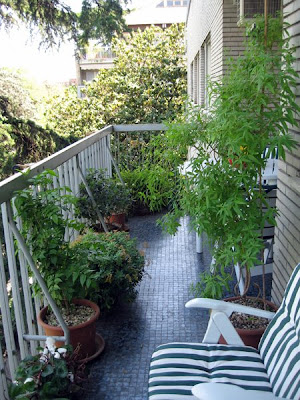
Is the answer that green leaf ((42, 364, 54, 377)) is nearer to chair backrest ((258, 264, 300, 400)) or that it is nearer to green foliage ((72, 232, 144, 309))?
green foliage ((72, 232, 144, 309))

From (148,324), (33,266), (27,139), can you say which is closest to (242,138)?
(33,266)

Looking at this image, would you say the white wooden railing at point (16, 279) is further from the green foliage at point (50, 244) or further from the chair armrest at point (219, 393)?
the chair armrest at point (219, 393)

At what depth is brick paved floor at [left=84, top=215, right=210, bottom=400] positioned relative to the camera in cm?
258

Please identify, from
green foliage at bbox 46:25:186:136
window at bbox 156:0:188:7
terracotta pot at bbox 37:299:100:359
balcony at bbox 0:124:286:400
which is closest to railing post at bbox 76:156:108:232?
balcony at bbox 0:124:286:400

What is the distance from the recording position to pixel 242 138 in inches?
86.6

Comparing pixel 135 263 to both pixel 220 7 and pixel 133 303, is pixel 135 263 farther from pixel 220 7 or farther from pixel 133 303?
pixel 220 7

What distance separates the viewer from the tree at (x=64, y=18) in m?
8.92

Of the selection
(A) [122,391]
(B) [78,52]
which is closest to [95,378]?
(A) [122,391]

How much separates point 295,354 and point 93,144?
3880 mm

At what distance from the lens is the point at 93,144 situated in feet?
17.1

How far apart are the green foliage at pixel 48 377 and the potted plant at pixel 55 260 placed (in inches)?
13.4

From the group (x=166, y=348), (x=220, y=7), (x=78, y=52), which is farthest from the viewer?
(x=78, y=52)

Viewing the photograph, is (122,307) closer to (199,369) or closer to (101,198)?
(101,198)

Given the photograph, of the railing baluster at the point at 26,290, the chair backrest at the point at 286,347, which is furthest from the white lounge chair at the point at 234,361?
the railing baluster at the point at 26,290
